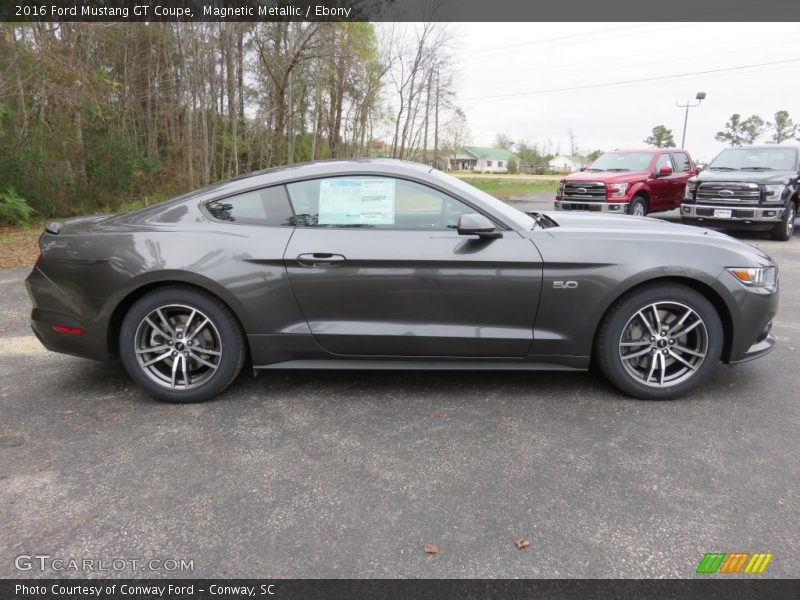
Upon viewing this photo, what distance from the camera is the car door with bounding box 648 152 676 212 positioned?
11523mm

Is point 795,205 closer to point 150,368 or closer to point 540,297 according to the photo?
point 540,297

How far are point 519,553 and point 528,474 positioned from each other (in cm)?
54

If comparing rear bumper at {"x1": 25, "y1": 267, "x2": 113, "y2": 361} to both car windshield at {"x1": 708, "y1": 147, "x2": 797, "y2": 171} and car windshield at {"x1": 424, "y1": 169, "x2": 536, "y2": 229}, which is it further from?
car windshield at {"x1": 708, "y1": 147, "x2": 797, "y2": 171}

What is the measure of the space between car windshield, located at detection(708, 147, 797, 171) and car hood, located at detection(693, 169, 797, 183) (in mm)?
392

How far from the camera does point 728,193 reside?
9906mm

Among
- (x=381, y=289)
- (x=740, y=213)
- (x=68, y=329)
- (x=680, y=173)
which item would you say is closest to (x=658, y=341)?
(x=381, y=289)

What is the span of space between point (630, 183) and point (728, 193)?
1803 mm

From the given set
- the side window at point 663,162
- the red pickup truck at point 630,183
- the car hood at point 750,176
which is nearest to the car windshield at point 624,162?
the red pickup truck at point 630,183

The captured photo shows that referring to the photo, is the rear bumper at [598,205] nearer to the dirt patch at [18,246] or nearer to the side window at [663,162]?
the side window at [663,162]

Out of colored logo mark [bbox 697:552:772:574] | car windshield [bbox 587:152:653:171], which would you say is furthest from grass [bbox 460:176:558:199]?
colored logo mark [bbox 697:552:772:574]

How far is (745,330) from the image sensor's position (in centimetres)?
319

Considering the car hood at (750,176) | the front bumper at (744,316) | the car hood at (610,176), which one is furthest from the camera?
the car hood at (610,176)

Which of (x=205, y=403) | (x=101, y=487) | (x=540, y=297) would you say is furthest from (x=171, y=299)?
(x=540, y=297)

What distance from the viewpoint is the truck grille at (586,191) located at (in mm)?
10984
